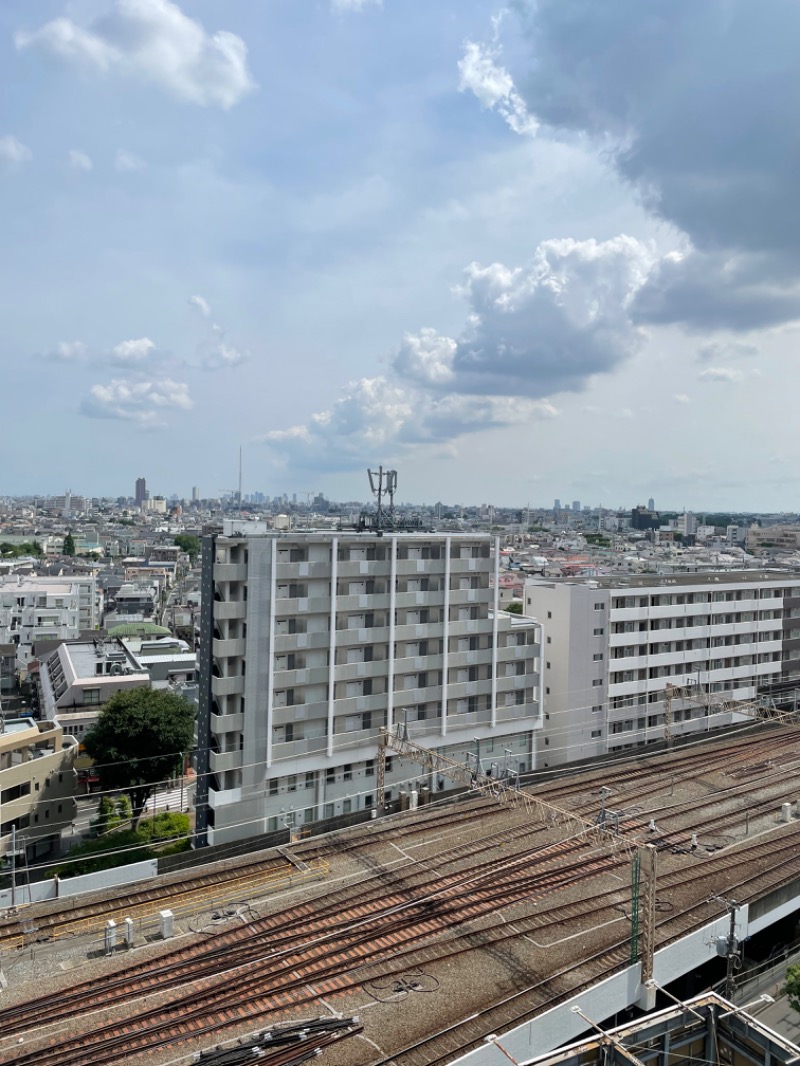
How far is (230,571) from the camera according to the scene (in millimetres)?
25516

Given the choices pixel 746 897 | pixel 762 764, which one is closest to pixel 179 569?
pixel 762 764

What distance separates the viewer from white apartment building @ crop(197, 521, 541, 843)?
1006 inches

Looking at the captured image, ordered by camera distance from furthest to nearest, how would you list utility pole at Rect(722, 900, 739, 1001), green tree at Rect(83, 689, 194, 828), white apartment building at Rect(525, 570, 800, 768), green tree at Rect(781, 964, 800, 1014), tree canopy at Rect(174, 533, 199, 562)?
1. tree canopy at Rect(174, 533, 199, 562)
2. white apartment building at Rect(525, 570, 800, 768)
3. green tree at Rect(83, 689, 194, 828)
4. utility pole at Rect(722, 900, 739, 1001)
5. green tree at Rect(781, 964, 800, 1014)

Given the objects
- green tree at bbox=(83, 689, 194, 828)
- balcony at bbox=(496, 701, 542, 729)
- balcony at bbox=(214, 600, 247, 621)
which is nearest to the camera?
balcony at bbox=(214, 600, 247, 621)

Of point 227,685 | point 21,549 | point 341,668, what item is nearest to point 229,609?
point 227,685

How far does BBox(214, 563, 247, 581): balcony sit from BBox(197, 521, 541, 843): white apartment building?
0.05m

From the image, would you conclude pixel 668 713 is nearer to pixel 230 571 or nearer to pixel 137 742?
pixel 230 571

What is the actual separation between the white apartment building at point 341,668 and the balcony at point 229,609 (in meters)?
0.05

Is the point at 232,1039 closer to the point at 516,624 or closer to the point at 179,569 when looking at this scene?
the point at 516,624

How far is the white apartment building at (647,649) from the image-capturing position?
112 feet

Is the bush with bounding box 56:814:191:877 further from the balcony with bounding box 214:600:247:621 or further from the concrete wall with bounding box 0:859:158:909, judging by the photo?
the balcony with bounding box 214:600:247:621

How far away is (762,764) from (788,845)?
8.64m

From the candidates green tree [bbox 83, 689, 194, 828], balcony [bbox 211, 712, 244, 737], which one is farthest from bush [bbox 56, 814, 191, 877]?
balcony [bbox 211, 712, 244, 737]

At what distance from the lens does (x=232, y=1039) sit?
14055mm
